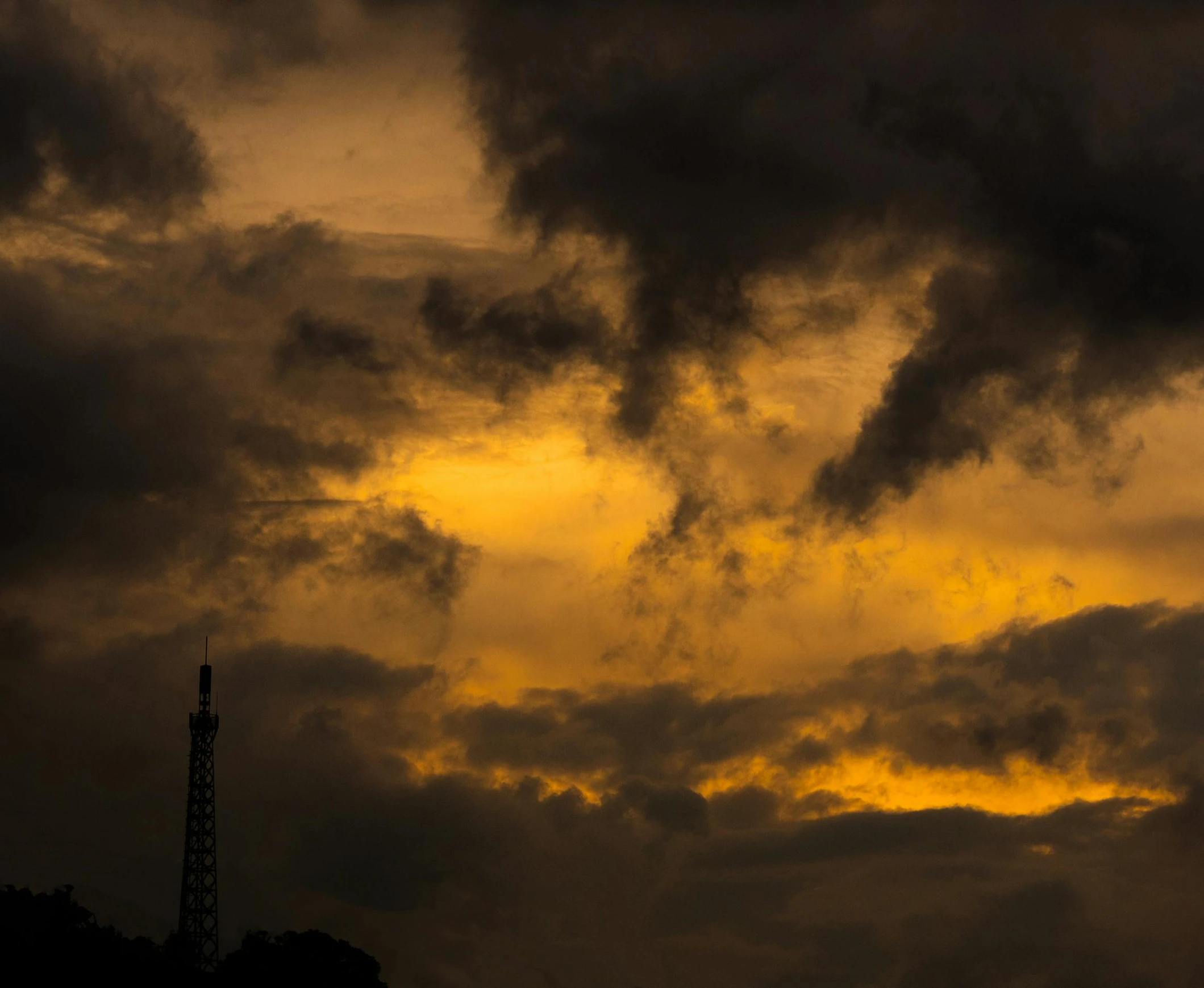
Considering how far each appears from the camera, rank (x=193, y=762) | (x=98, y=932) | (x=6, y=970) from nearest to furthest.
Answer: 1. (x=6, y=970)
2. (x=98, y=932)
3. (x=193, y=762)

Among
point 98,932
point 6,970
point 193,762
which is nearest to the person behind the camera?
point 6,970

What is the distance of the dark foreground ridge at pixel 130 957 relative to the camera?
14050 cm

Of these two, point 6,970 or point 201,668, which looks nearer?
point 6,970

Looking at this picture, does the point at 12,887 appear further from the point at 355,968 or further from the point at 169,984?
the point at 355,968

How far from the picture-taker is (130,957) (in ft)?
482

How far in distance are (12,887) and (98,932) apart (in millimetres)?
8222

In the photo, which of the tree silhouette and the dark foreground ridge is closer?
the dark foreground ridge

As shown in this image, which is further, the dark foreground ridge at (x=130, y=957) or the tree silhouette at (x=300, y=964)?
the tree silhouette at (x=300, y=964)

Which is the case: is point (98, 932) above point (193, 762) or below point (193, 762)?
below

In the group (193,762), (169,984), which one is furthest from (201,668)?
(169,984)

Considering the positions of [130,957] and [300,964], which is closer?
[130,957]

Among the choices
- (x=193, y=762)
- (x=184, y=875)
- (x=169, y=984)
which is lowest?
(x=169, y=984)

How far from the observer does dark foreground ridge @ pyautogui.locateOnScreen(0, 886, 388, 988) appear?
140 meters

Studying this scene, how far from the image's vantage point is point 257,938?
16675 centimetres
